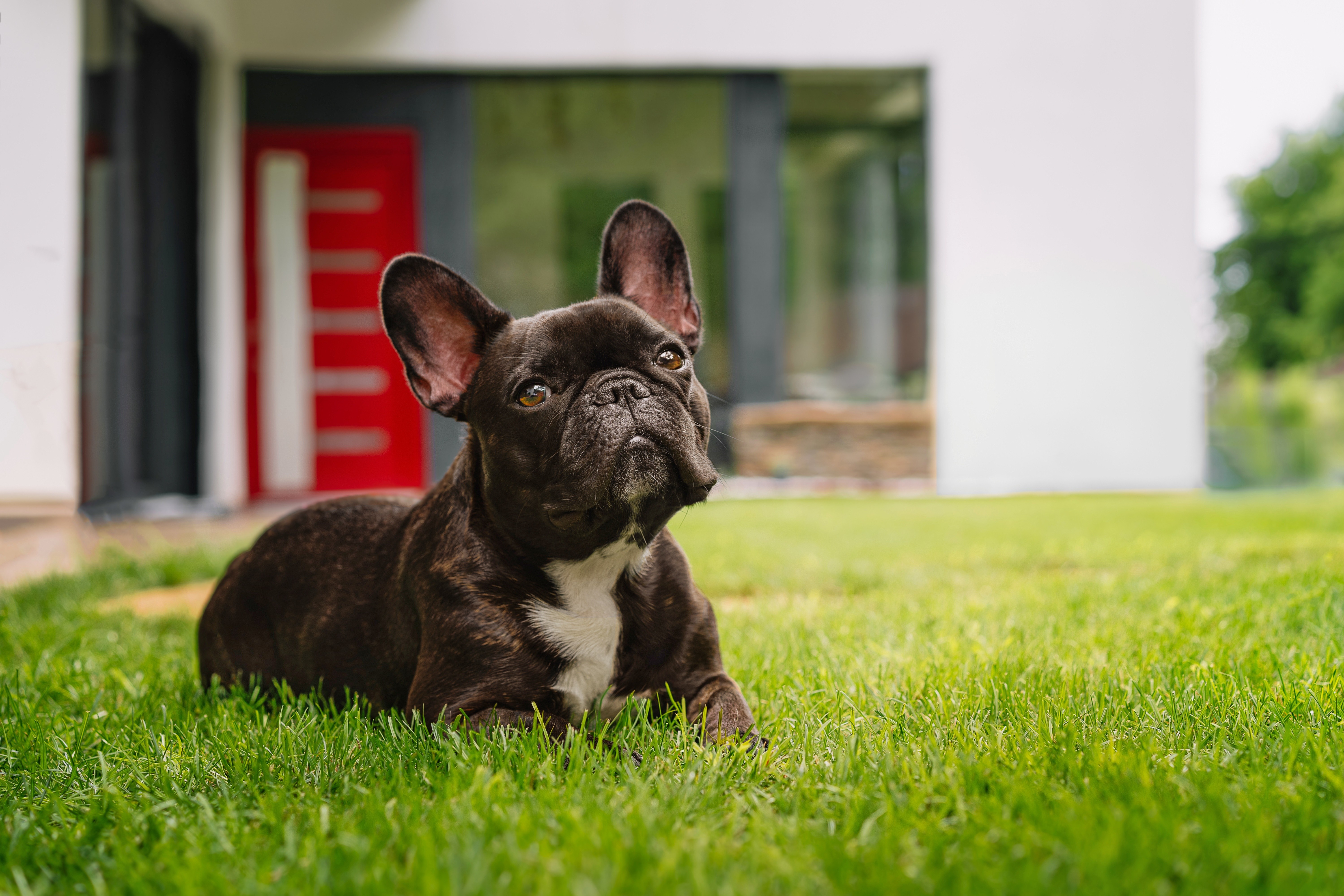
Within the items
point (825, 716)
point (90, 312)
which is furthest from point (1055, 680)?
point (90, 312)

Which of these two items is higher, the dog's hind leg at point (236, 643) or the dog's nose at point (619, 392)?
the dog's nose at point (619, 392)

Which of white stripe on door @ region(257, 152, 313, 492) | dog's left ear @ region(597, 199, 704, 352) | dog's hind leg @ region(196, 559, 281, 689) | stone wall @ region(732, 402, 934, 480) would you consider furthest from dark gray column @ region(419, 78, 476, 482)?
dog's left ear @ region(597, 199, 704, 352)

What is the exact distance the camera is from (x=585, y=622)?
2268 mm

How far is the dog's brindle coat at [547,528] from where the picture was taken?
84.0 inches

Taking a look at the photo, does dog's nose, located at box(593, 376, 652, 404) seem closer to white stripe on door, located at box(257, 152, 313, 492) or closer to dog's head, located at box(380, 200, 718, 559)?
dog's head, located at box(380, 200, 718, 559)

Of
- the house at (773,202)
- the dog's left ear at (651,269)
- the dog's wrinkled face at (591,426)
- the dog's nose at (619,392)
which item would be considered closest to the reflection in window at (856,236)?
the house at (773,202)

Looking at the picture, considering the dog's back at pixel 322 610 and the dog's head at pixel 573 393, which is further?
the dog's back at pixel 322 610

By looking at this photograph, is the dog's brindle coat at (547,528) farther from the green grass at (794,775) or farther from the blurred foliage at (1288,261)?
the blurred foliage at (1288,261)

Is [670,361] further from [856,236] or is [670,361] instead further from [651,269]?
[856,236]

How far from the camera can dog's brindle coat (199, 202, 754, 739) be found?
2133mm

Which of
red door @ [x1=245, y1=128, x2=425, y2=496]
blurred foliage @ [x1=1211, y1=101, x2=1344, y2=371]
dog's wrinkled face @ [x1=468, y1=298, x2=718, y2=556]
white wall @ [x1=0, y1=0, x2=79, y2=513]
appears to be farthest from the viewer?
blurred foliage @ [x1=1211, y1=101, x2=1344, y2=371]

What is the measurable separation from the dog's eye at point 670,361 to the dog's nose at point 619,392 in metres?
0.15

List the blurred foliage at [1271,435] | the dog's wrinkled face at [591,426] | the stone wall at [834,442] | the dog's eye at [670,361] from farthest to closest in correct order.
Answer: the blurred foliage at [1271,435], the stone wall at [834,442], the dog's eye at [670,361], the dog's wrinkled face at [591,426]

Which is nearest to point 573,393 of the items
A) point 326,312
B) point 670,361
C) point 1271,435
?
point 670,361
